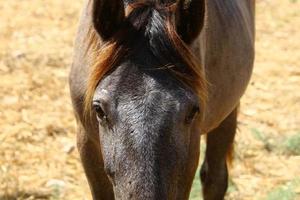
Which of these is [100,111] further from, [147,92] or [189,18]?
[189,18]

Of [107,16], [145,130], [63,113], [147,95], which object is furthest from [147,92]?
[63,113]

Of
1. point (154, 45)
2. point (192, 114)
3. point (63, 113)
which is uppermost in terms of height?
point (154, 45)

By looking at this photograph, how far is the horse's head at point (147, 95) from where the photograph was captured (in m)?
2.02

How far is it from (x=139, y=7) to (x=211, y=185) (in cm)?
177

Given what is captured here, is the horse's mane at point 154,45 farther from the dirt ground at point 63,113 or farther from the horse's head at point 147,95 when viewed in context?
the dirt ground at point 63,113

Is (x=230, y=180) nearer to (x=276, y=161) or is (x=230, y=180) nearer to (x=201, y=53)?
(x=276, y=161)

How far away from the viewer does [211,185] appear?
3.79m

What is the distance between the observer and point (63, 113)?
5156 mm

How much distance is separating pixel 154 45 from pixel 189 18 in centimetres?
22

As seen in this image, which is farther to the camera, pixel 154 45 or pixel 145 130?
pixel 154 45

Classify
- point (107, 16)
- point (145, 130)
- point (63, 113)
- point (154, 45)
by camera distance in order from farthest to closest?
point (63, 113), point (107, 16), point (154, 45), point (145, 130)

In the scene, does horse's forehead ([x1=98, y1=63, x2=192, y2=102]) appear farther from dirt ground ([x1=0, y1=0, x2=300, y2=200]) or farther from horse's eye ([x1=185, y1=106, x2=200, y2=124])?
dirt ground ([x1=0, y1=0, x2=300, y2=200])

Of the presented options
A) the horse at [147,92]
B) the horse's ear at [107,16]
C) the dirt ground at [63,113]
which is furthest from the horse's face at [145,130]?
the dirt ground at [63,113]

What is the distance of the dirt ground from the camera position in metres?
4.25
